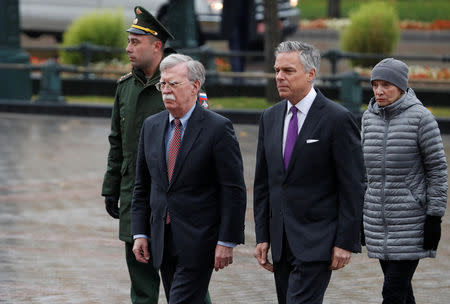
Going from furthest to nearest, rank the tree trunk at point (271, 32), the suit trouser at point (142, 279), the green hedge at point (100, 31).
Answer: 1. the green hedge at point (100, 31)
2. the tree trunk at point (271, 32)
3. the suit trouser at point (142, 279)

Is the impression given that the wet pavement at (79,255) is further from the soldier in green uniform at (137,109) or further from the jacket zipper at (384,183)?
the jacket zipper at (384,183)

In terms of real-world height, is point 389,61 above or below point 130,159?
above

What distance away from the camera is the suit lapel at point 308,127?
498cm

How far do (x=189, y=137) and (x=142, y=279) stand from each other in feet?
3.90

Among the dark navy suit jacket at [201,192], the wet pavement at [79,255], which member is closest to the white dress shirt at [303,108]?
the dark navy suit jacket at [201,192]

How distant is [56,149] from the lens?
14.9 meters

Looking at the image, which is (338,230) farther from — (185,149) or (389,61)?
(389,61)

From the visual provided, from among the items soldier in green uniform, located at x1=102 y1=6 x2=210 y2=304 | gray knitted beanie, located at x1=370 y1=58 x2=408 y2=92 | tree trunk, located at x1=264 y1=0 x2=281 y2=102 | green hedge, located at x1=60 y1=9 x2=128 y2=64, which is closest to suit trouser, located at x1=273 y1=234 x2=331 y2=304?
soldier in green uniform, located at x1=102 y1=6 x2=210 y2=304

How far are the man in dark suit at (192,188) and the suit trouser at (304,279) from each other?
0.93ft

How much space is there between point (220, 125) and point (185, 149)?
207 millimetres

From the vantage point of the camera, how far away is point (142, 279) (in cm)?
602

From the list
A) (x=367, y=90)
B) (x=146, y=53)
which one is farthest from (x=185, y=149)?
(x=367, y=90)

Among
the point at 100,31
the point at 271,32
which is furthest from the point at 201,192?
the point at 100,31

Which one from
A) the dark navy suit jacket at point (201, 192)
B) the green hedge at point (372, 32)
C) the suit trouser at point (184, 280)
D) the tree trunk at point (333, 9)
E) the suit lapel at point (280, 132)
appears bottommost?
the tree trunk at point (333, 9)
